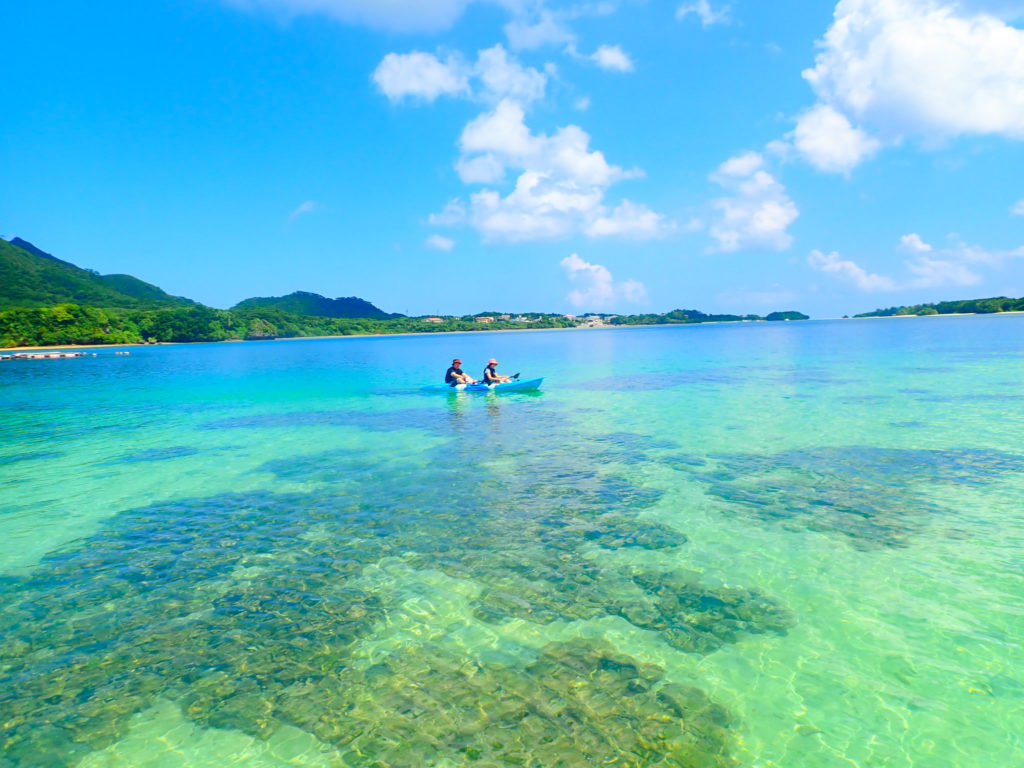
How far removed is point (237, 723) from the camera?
16.3 feet

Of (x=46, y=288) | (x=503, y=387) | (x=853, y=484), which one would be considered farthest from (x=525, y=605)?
(x=46, y=288)

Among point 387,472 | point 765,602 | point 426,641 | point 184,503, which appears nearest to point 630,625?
point 765,602

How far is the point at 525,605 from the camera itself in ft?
22.3

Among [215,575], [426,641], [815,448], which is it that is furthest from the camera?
[815,448]

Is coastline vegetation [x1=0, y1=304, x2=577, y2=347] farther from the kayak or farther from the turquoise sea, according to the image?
the turquoise sea

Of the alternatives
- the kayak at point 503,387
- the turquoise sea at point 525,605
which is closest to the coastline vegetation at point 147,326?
the kayak at point 503,387

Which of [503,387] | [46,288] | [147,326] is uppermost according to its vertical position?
[46,288]

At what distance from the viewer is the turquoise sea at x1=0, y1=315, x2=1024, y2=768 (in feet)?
15.6

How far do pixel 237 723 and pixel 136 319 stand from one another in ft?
507

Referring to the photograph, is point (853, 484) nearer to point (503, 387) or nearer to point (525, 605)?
point (525, 605)

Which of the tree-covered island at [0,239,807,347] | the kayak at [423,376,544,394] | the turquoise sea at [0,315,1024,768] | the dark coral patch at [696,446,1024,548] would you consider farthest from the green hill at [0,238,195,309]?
the dark coral patch at [696,446,1024,548]

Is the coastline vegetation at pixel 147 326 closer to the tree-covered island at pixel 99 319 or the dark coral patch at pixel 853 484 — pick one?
the tree-covered island at pixel 99 319

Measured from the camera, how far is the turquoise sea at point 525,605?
4746 millimetres

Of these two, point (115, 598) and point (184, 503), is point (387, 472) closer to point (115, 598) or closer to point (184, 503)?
point (184, 503)
